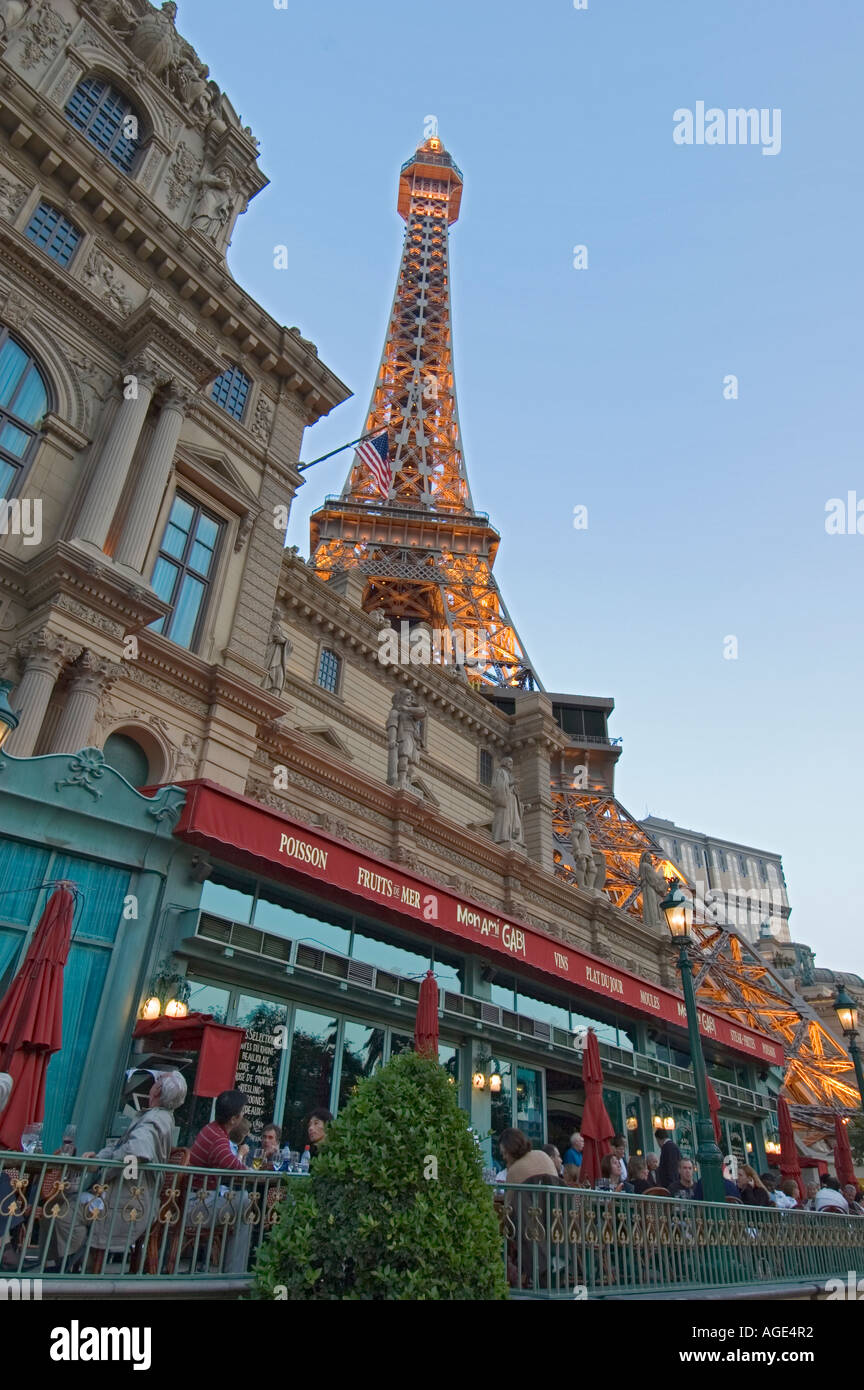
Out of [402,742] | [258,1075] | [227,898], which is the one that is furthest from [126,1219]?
[402,742]

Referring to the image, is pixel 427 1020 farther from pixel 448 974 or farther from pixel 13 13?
pixel 13 13

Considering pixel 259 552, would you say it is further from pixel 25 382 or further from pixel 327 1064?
pixel 327 1064

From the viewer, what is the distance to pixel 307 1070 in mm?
14039

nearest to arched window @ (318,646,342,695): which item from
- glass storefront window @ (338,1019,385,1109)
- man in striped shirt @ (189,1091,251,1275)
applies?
glass storefront window @ (338,1019,385,1109)

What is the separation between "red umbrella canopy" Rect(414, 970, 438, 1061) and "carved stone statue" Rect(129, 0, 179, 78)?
80.1 feet

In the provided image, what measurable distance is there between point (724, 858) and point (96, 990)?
4451 inches

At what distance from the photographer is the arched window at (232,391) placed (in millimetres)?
22375

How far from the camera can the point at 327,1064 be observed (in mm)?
14391

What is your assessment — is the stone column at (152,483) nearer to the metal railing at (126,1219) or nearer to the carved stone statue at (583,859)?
the metal railing at (126,1219)

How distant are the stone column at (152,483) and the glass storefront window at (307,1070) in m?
9.05

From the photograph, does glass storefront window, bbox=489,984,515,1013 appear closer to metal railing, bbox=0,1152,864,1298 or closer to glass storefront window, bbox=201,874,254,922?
glass storefront window, bbox=201,874,254,922

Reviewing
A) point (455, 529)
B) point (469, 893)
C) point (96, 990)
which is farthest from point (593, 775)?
point (96, 990)

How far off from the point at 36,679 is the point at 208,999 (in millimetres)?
6035

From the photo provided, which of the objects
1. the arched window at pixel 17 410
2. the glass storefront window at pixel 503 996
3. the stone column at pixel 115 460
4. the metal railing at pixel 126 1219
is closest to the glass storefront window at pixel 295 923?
the glass storefront window at pixel 503 996
